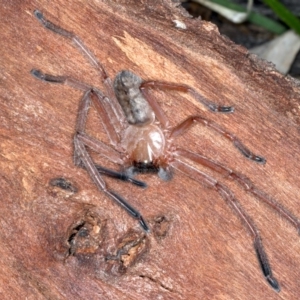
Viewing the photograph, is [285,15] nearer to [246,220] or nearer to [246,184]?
[246,184]

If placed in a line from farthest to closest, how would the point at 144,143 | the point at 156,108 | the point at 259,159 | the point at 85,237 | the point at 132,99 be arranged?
the point at 144,143 → the point at 132,99 → the point at 156,108 → the point at 259,159 → the point at 85,237

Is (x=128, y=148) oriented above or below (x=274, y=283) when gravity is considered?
below

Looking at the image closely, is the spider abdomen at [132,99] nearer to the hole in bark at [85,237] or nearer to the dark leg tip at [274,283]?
the hole in bark at [85,237]

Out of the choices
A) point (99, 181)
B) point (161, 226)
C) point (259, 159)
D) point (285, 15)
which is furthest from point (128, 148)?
point (285, 15)

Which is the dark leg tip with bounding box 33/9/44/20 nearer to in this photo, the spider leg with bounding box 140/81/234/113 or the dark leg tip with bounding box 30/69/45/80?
the dark leg tip with bounding box 30/69/45/80

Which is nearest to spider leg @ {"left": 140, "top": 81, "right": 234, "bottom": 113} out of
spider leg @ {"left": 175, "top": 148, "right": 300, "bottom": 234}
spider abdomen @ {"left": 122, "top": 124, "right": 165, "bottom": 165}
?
spider leg @ {"left": 175, "top": 148, "right": 300, "bottom": 234}

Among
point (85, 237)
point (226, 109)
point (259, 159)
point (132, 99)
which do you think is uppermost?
point (226, 109)

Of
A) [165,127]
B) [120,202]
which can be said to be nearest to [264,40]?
[165,127]

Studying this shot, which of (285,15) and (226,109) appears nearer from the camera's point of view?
(226,109)
